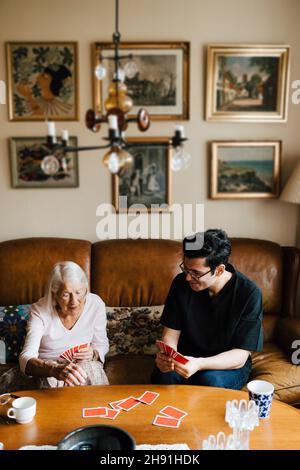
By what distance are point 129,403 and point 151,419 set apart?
13 centimetres

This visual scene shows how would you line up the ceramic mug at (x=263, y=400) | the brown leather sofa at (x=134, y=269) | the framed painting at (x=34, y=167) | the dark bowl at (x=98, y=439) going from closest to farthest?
the dark bowl at (x=98, y=439) → the ceramic mug at (x=263, y=400) → the brown leather sofa at (x=134, y=269) → the framed painting at (x=34, y=167)

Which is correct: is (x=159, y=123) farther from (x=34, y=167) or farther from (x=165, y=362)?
(x=165, y=362)

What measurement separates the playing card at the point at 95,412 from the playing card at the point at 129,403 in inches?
2.6

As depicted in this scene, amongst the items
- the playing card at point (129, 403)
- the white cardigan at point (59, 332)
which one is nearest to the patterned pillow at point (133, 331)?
the white cardigan at point (59, 332)

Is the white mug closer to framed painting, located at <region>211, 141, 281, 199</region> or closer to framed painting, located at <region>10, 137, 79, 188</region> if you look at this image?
framed painting, located at <region>10, 137, 79, 188</region>

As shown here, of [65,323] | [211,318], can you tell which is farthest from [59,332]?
[211,318]

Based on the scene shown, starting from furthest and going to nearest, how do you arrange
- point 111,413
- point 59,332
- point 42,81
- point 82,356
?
point 42,81 → point 59,332 → point 82,356 → point 111,413

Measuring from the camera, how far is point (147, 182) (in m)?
3.12

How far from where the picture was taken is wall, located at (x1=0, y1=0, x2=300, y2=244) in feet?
9.66

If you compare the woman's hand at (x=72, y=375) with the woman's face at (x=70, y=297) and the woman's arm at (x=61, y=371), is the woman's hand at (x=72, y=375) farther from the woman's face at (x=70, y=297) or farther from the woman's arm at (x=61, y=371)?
the woman's face at (x=70, y=297)

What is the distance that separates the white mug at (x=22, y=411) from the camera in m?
1.52

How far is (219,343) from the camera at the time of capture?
2.09 meters

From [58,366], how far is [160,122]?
1.88m
